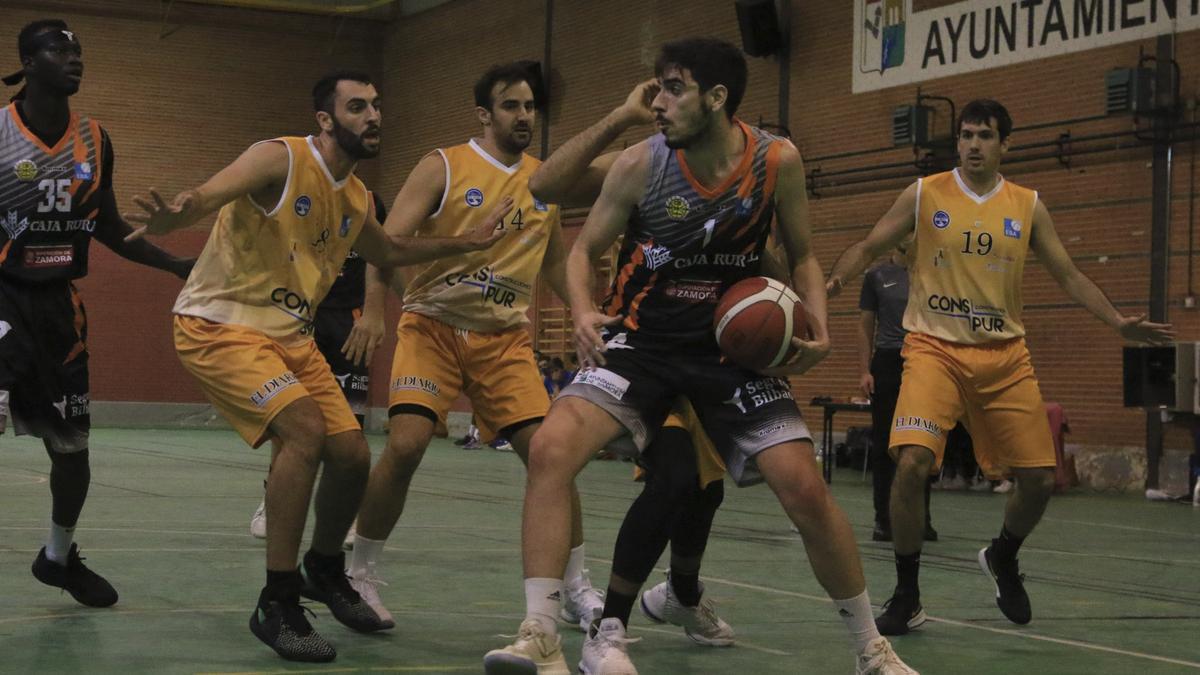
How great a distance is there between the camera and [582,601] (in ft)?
21.5

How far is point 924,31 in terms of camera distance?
2012cm

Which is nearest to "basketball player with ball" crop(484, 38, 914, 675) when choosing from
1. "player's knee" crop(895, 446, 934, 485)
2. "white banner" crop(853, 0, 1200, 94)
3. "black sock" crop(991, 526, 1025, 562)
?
"player's knee" crop(895, 446, 934, 485)

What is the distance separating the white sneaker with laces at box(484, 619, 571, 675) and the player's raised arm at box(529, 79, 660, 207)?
160cm

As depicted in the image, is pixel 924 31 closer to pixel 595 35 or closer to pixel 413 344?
pixel 595 35

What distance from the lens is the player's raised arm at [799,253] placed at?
17.5 ft

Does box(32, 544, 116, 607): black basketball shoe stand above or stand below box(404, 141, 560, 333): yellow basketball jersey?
below

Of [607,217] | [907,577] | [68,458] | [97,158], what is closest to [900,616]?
[907,577]

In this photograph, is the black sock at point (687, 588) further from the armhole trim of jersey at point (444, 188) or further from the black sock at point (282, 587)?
the armhole trim of jersey at point (444, 188)

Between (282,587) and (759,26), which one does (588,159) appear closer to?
(282,587)

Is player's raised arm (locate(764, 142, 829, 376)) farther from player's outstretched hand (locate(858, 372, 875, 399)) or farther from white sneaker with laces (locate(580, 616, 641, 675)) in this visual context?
player's outstretched hand (locate(858, 372, 875, 399))

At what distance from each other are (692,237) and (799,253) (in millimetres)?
483

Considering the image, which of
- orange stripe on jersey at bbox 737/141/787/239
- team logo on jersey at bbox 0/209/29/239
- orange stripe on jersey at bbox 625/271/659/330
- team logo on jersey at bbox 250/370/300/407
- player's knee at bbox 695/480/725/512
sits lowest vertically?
player's knee at bbox 695/480/725/512

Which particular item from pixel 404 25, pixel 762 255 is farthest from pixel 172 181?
pixel 762 255

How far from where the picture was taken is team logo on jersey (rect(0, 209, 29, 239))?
21.2 feet
